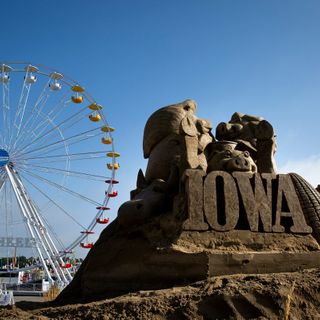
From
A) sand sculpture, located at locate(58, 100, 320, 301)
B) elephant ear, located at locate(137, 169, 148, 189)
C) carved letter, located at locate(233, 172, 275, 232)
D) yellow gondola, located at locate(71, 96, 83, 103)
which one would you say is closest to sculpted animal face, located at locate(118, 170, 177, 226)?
sand sculpture, located at locate(58, 100, 320, 301)

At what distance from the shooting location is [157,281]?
3.87 m

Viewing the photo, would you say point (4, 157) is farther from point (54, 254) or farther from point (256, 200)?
point (256, 200)

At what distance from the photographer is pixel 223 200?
4266mm

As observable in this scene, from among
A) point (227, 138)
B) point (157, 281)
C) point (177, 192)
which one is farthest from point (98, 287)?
point (227, 138)

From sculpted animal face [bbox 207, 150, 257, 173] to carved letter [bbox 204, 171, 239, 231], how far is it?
30cm

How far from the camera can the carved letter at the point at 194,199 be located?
13.2ft

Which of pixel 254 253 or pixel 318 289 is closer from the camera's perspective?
pixel 318 289

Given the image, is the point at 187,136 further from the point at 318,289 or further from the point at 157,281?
the point at 318,289

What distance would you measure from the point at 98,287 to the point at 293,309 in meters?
1.96

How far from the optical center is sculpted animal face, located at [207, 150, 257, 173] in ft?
15.3

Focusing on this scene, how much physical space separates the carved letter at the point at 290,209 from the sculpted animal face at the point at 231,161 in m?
0.39

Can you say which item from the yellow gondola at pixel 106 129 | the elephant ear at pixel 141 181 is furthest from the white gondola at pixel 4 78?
the elephant ear at pixel 141 181

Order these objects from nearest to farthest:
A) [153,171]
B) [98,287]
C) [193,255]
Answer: [193,255] → [98,287] → [153,171]

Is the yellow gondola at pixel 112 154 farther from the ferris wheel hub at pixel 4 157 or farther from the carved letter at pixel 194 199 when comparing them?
the carved letter at pixel 194 199
